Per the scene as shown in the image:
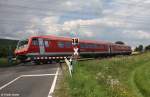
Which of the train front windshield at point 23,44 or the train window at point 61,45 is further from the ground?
the train front windshield at point 23,44

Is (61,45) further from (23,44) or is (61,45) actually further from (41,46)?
(23,44)

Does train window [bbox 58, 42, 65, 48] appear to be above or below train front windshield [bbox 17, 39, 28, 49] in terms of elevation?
below

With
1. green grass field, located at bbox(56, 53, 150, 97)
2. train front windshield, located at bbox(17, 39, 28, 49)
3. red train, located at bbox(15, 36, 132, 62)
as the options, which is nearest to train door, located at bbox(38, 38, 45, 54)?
red train, located at bbox(15, 36, 132, 62)

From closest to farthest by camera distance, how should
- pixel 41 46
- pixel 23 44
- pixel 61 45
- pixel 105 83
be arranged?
1. pixel 105 83
2. pixel 41 46
3. pixel 23 44
4. pixel 61 45

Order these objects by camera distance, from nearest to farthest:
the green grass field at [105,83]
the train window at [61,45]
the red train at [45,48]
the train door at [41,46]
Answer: the green grass field at [105,83], the red train at [45,48], the train door at [41,46], the train window at [61,45]

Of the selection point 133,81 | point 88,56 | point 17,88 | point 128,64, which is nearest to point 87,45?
point 88,56

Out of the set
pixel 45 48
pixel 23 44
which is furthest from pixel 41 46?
pixel 23 44

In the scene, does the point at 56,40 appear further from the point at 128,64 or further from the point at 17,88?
the point at 17,88

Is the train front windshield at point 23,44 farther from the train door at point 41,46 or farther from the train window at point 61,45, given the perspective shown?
the train window at point 61,45

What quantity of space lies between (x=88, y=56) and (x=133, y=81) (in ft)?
73.9

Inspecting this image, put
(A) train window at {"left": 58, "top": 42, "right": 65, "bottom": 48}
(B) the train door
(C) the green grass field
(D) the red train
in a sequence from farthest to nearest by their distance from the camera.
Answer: (A) train window at {"left": 58, "top": 42, "right": 65, "bottom": 48}, (B) the train door, (D) the red train, (C) the green grass field

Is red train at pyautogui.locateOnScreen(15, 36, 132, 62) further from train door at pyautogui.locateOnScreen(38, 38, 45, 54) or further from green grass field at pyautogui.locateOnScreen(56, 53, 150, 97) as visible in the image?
green grass field at pyautogui.locateOnScreen(56, 53, 150, 97)

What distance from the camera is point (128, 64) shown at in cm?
5378

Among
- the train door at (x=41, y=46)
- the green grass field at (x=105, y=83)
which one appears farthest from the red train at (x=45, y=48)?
the green grass field at (x=105, y=83)
